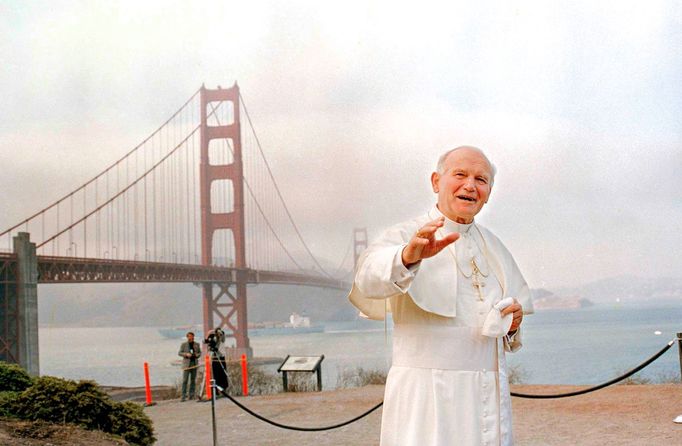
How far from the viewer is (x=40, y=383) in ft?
15.7

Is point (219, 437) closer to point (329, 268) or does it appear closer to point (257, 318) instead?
point (329, 268)

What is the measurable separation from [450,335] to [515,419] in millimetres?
4847

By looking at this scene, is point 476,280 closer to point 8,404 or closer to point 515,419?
point 8,404

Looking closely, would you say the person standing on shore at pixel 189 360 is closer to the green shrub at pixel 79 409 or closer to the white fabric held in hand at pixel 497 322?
the green shrub at pixel 79 409

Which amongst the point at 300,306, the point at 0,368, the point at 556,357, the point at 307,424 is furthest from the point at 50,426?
the point at 300,306

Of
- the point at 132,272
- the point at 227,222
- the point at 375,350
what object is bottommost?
the point at 375,350

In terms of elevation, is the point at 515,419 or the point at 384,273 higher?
the point at 384,273

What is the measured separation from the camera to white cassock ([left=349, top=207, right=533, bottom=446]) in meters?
1.91

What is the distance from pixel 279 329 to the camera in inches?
1473

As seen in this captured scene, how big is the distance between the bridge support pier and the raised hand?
12855 millimetres

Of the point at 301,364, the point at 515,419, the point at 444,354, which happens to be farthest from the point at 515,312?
the point at 301,364

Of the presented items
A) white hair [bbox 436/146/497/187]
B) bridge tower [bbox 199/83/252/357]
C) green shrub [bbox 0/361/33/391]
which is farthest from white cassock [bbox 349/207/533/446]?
bridge tower [bbox 199/83/252/357]

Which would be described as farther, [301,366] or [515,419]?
[301,366]

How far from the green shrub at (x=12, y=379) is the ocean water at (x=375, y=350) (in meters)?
9.75
